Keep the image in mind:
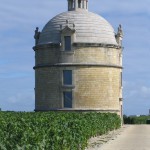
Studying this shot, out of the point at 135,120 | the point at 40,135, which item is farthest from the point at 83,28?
the point at 40,135

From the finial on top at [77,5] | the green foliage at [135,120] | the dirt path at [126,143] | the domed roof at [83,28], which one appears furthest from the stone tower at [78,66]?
the dirt path at [126,143]

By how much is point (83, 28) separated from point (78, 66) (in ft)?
15.0

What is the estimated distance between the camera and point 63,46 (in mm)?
57156

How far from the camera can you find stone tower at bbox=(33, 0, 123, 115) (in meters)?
56.5

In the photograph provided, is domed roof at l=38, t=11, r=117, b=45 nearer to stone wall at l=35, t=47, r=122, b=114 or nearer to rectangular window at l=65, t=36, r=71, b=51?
rectangular window at l=65, t=36, r=71, b=51

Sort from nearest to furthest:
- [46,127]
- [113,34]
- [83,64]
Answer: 1. [46,127]
2. [83,64]
3. [113,34]

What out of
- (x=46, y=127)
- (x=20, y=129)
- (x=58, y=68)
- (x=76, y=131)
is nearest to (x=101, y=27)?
(x=58, y=68)

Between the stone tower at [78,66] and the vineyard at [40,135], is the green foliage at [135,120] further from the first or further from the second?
the vineyard at [40,135]

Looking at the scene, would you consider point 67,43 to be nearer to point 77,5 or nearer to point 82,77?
point 82,77

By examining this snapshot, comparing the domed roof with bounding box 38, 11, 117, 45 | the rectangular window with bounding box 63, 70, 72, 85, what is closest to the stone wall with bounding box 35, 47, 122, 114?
the rectangular window with bounding box 63, 70, 72, 85

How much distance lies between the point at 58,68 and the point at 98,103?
5926 mm

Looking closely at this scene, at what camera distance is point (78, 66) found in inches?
2222

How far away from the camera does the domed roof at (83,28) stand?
57438mm

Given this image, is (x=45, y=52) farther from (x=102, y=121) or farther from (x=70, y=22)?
(x=102, y=121)
